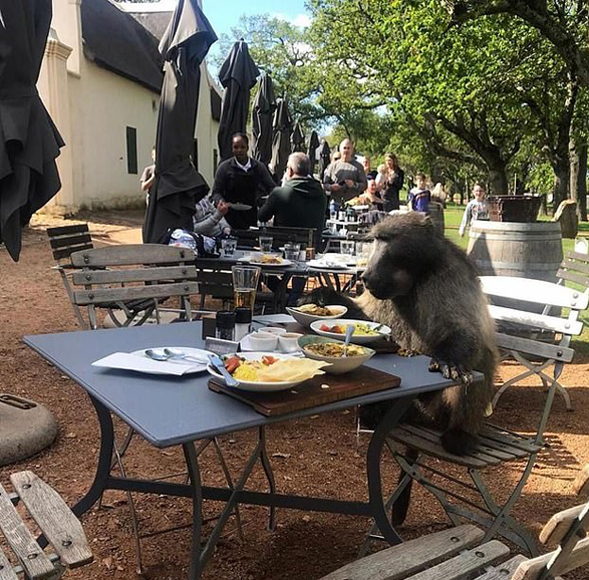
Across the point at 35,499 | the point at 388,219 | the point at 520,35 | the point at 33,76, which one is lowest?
the point at 35,499

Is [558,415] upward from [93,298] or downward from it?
downward

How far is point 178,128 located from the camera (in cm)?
693

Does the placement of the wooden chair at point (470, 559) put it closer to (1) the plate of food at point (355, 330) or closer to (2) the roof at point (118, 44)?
(1) the plate of food at point (355, 330)

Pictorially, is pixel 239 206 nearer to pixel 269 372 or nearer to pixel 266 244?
pixel 266 244

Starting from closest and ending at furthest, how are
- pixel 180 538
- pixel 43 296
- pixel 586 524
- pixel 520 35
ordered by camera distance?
1. pixel 586 524
2. pixel 180 538
3. pixel 43 296
4. pixel 520 35

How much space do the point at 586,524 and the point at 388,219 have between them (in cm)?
194

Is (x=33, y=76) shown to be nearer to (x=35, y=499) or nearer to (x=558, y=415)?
(x=35, y=499)

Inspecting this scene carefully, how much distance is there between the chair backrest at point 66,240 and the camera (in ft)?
17.1

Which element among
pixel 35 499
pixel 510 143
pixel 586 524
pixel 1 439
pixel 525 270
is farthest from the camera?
pixel 510 143

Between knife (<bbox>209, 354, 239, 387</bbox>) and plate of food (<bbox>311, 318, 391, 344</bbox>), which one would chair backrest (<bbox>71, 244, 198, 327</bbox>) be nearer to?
plate of food (<bbox>311, 318, 391, 344</bbox>)

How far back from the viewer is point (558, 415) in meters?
4.81

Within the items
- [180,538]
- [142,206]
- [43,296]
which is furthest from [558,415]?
[142,206]

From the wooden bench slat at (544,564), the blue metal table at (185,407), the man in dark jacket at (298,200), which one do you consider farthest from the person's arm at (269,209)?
the wooden bench slat at (544,564)

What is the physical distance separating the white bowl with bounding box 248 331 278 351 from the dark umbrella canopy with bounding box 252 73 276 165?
10816 millimetres
